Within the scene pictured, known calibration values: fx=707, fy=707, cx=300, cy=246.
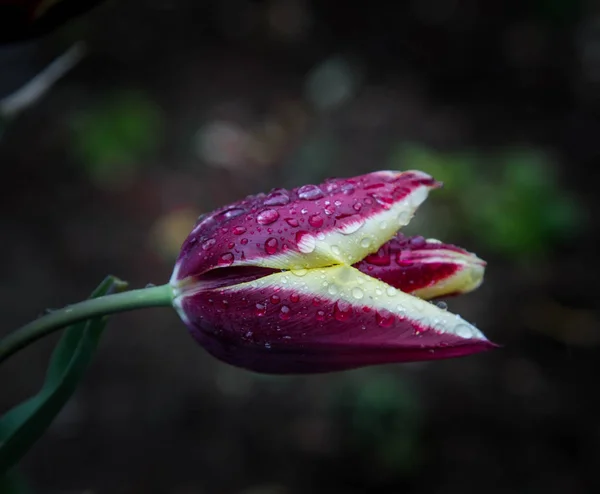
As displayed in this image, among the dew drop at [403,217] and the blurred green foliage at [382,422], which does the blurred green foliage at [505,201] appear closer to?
the blurred green foliage at [382,422]

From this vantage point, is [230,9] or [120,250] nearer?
[120,250]

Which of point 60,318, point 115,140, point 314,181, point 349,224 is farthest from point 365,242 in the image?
point 115,140

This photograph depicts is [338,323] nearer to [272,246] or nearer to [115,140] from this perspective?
[272,246]

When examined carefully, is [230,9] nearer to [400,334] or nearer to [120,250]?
[120,250]

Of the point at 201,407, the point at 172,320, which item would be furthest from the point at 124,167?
the point at 201,407

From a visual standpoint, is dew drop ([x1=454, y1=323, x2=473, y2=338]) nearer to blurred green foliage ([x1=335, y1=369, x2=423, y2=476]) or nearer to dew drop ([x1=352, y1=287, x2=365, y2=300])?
dew drop ([x1=352, y1=287, x2=365, y2=300])

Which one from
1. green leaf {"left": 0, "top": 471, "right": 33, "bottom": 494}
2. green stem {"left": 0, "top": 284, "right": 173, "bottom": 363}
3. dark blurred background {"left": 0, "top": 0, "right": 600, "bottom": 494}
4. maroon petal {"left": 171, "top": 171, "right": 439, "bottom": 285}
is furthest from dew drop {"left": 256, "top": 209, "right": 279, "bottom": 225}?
dark blurred background {"left": 0, "top": 0, "right": 600, "bottom": 494}
